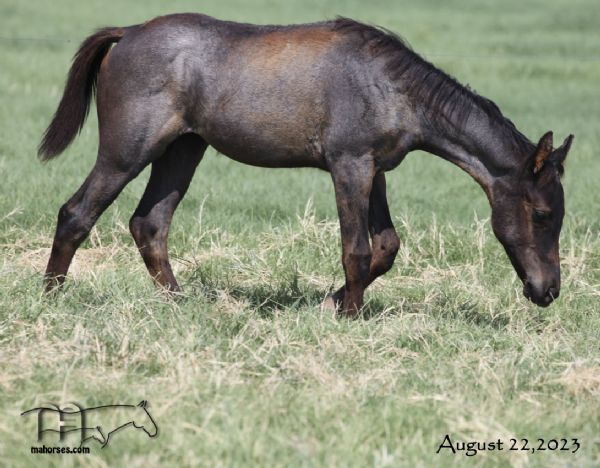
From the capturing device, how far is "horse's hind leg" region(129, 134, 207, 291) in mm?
7066

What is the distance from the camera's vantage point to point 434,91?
631cm

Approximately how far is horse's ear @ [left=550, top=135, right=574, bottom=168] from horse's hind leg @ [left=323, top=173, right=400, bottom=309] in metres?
1.13

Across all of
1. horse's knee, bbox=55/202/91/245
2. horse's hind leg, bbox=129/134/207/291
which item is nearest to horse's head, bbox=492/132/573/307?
horse's hind leg, bbox=129/134/207/291

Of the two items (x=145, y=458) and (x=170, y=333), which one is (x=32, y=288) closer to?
(x=170, y=333)

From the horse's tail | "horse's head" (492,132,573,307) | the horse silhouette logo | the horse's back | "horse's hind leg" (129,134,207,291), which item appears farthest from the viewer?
"horse's hind leg" (129,134,207,291)

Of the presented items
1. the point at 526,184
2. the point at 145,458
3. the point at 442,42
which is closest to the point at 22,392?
the point at 145,458

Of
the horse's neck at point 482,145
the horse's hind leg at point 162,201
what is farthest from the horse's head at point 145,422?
the horse's neck at point 482,145

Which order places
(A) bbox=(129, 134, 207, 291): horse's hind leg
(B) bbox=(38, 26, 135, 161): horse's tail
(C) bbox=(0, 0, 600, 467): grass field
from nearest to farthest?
(C) bbox=(0, 0, 600, 467): grass field, (B) bbox=(38, 26, 135, 161): horse's tail, (A) bbox=(129, 134, 207, 291): horse's hind leg

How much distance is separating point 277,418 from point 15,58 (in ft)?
46.8

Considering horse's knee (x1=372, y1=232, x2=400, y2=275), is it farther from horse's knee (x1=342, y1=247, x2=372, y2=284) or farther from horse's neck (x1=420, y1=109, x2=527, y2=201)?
horse's neck (x1=420, y1=109, x2=527, y2=201)

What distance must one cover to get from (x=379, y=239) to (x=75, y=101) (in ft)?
7.14

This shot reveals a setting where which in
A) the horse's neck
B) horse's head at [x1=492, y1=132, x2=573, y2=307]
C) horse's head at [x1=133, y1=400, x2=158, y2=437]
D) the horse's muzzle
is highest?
the horse's neck

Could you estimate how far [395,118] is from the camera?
633cm

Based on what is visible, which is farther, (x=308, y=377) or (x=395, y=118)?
(x=395, y=118)
